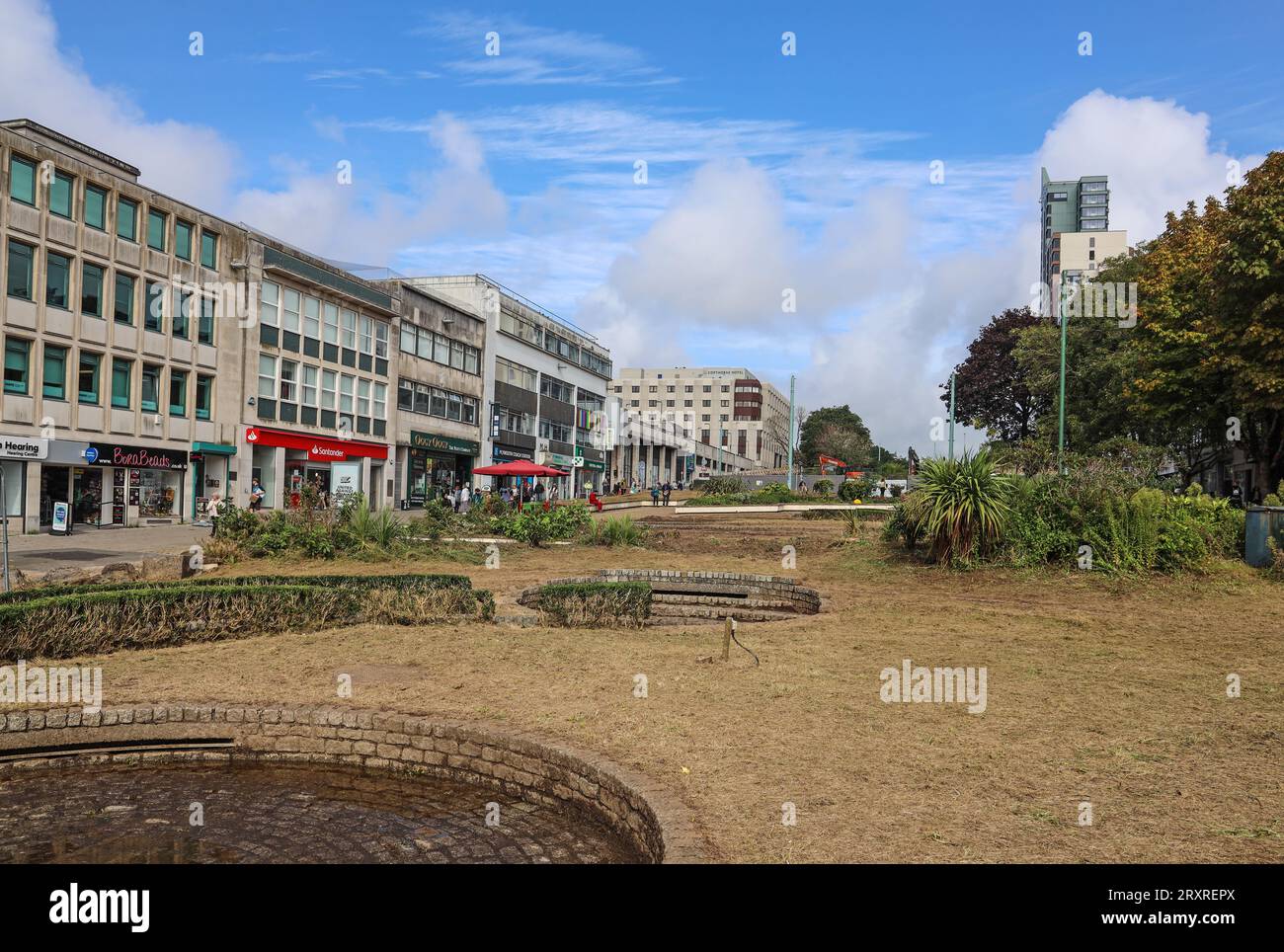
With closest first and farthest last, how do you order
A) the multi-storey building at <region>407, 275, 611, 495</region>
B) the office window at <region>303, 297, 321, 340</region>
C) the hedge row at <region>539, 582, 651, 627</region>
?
the hedge row at <region>539, 582, 651, 627</region> → the office window at <region>303, 297, 321, 340</region> → the multi-storey building at <region>407, 275, 611, 495</region>

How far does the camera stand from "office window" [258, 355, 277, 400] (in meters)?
38.5

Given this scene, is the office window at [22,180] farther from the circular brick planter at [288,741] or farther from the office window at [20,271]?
the circular brick planter at [288,741]

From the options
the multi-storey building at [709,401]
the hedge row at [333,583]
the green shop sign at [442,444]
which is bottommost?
the hedge row at [333,583]

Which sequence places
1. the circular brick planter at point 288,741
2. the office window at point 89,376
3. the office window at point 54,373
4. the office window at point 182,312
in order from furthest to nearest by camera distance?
1. the office window at point 182,312
2. the office window at point 89,376
3. the office window at point 54,373
4. the circular brick planter at point 288,741

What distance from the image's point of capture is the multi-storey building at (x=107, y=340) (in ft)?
91.4

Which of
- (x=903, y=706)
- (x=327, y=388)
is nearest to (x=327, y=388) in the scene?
(x=327, y=388)

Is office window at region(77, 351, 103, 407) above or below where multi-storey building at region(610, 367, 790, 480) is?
below

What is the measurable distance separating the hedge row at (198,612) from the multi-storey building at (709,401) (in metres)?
144

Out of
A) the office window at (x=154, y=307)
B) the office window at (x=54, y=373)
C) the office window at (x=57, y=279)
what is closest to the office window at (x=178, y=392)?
the office window at (x=154, y=307)

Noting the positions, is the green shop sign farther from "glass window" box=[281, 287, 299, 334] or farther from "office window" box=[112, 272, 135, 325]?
"office window" box=[112, 272, 135, 325]

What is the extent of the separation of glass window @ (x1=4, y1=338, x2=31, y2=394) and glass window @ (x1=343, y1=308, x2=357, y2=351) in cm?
1630

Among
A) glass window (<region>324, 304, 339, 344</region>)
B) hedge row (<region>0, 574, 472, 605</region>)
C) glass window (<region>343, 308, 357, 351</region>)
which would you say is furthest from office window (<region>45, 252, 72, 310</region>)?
hedge row (<region>0, 574, 472, 605</region>)
